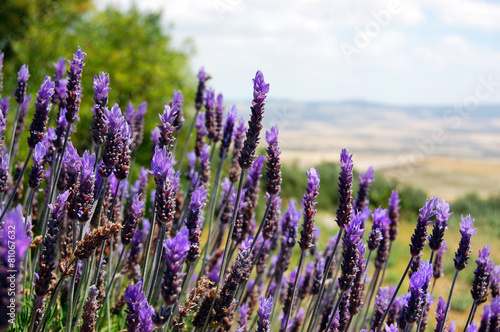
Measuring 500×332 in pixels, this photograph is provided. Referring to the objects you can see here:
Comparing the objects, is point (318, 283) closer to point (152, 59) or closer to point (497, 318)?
point (497, 318)

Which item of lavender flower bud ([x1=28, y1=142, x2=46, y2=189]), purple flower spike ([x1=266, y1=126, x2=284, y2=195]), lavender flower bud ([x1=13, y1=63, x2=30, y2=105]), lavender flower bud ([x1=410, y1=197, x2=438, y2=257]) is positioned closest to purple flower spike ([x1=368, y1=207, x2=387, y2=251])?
lavender flower bud ([x1=410, y1=197, x2=438, y2=257])

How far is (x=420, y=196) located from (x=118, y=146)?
570 inches

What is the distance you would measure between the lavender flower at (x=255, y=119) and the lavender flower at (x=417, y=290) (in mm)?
922

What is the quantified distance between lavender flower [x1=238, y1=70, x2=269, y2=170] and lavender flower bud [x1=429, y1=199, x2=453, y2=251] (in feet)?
3.37

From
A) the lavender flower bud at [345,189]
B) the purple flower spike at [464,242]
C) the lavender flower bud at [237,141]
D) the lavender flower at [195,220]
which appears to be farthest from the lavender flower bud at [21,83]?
the purple flower spike at [464,242]

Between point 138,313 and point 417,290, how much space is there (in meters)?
1.26

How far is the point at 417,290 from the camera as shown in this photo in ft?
6.70

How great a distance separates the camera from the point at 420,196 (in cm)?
1491

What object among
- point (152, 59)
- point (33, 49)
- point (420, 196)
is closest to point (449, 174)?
point (420, 196)

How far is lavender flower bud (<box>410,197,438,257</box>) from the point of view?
2.27 metres

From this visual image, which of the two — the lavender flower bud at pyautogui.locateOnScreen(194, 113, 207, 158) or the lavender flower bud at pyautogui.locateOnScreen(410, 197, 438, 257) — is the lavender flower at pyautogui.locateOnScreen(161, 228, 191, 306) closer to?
the lavender flower bud at pyautogui.locateOnScreen(410, 197, 438, 257)

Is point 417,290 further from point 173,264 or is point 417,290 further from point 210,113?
point 210,113

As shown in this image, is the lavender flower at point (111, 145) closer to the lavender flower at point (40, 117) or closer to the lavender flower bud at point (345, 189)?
the lavender flower at point (40, 117)

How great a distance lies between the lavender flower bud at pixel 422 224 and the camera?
2268mm
